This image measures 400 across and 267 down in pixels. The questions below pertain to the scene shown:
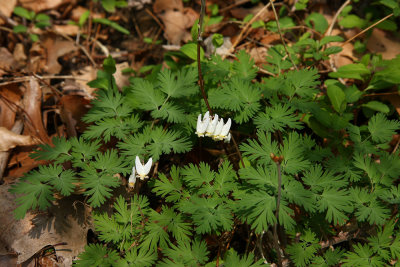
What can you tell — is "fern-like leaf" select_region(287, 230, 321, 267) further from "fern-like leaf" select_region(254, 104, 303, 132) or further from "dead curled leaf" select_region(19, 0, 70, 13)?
"dead curled leaf" select_region(19, 0, 70, 13)

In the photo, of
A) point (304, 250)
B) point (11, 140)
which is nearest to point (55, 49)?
point (11, 140)

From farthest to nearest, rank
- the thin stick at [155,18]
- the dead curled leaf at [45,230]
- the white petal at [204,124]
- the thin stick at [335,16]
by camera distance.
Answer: the thin stick at [155,18] < the thin stick at [335,16] < the dead curled leaf at [45,230] < the white petal at [204,124]

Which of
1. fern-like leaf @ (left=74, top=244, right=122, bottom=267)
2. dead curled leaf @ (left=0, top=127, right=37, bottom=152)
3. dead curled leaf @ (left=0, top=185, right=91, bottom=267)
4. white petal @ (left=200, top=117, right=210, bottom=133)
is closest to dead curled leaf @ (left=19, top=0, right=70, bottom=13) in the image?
dead curled leaf @ (left=0, top=127, right=37, bottom=152)

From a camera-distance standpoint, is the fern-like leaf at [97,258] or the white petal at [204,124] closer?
the fern-like leaf at [97,258]

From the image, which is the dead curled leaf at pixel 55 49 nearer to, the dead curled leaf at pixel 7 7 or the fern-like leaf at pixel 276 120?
the dead curled leaf at pixel 7 7

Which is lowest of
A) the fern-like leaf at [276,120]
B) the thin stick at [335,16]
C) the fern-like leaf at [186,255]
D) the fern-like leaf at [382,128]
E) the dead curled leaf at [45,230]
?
the dead curled leaf at [45,230]

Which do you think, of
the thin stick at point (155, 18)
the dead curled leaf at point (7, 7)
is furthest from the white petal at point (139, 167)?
the dead curled leaf at point (7, 7)

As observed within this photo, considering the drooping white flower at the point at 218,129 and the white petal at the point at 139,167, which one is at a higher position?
the drooping white flower at the point at 218,129

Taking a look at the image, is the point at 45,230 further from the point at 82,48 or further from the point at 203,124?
the point at 82,48
